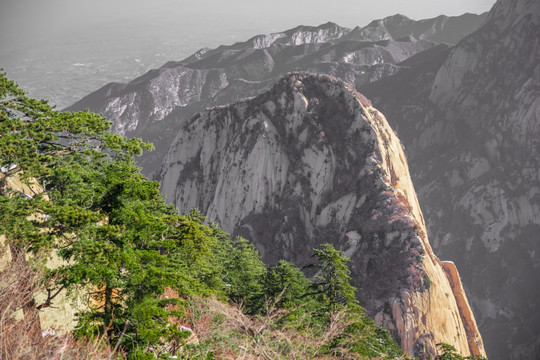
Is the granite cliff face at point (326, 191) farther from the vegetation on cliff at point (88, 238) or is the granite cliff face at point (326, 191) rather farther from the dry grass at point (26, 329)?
the dry grass at point (26, 329)

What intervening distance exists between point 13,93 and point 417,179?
8570 centimetres

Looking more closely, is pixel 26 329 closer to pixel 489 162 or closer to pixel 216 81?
pixel 489 162

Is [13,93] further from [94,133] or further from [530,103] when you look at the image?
[530,103]

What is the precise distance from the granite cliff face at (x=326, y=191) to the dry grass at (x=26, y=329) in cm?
3432

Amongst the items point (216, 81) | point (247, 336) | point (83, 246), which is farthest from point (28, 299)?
point (216, 81)

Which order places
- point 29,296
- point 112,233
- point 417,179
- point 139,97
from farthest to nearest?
point 139,97 → point 417,179 → point 29,296 → point 112,233

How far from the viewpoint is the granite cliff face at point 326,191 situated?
130 ft

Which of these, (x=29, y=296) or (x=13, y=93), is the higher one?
(x=13, y=93)

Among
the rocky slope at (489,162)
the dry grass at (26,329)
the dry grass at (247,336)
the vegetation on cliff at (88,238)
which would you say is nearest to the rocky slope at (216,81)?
the rocky slope at (489,162)

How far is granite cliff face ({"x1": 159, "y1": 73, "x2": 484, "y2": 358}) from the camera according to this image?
3956cm

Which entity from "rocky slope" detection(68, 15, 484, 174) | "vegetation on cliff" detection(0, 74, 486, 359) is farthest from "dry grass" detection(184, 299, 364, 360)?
"rocky slope" detection(68, 15, 484, 174)

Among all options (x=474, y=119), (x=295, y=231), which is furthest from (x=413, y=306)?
(x=474, y=119)

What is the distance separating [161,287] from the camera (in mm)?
11031

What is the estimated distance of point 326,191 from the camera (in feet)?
183
